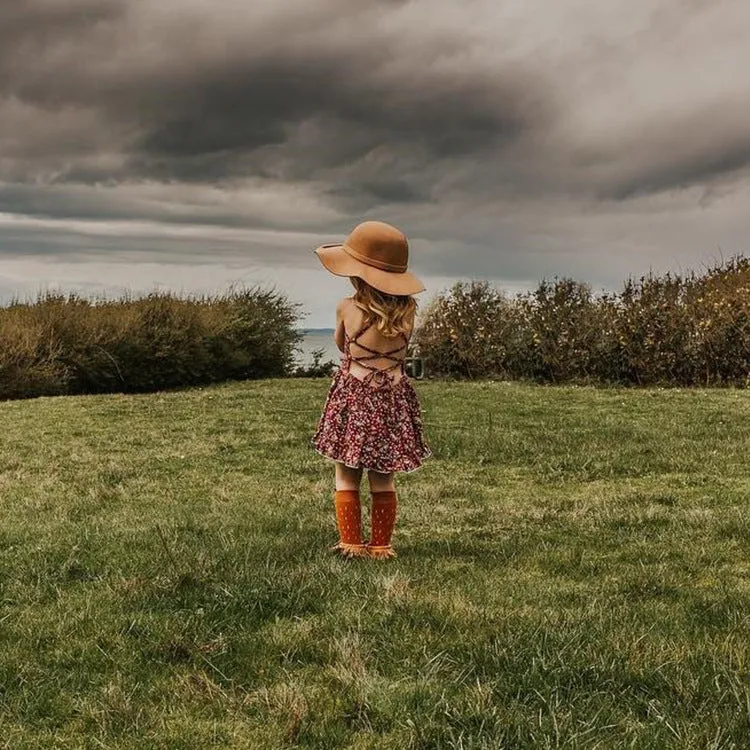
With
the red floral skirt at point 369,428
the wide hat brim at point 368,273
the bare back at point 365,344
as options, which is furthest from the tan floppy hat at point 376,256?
the red floral skirt at point 369,428

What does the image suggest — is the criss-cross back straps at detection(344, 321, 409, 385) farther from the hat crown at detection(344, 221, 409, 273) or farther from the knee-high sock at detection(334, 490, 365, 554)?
the knee-high sock at detection(334, 490, 365, 554)

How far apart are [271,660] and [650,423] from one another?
40.3 feet

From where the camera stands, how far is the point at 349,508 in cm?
591

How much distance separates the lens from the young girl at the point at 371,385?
18.9 feet

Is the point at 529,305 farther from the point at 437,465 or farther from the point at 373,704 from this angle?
the point at 373,704

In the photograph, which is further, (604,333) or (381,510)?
(604,333)

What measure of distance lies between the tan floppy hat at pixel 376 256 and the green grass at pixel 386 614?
1898mm

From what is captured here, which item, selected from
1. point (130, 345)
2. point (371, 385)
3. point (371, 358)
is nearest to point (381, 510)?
point (371, 385)

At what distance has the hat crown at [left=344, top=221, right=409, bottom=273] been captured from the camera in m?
5.82

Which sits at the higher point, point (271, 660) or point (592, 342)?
point (592, 342)

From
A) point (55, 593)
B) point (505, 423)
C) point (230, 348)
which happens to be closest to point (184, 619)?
point (55, 593)

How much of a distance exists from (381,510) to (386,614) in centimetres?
175

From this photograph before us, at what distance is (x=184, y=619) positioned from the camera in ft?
13.8

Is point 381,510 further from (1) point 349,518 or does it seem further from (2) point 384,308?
(2) point 384,308
